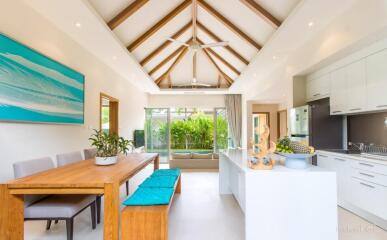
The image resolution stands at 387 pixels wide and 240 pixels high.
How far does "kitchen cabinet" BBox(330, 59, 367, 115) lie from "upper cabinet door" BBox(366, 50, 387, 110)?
0.09 m

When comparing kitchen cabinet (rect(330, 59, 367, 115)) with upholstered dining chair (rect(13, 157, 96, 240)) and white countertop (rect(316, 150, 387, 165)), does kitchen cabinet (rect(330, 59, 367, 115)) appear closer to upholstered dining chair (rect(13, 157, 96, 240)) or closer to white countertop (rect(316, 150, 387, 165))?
white countertop (rect(316, 150, 387, 165))

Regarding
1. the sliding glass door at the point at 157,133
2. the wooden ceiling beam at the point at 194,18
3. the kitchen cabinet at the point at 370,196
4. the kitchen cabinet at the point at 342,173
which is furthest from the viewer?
the sliding glass door at the point at 157,133

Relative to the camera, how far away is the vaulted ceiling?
365cm

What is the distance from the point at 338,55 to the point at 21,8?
4278 millimetres

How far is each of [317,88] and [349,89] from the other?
2.78 ft

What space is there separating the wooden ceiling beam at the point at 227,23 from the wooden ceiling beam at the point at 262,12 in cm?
84

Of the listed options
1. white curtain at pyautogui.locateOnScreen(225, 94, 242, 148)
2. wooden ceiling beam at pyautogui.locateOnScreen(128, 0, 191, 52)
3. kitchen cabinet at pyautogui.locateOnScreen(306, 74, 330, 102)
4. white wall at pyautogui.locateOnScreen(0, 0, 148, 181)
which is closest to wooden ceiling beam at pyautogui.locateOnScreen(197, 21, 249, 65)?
wooden ceiling beam at pyautogui.locateOnScreen(128, 0, 191, 52)

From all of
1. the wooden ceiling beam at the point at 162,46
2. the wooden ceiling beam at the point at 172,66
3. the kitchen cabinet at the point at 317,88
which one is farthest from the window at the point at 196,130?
the kitchen cabinet at the point at 317,88

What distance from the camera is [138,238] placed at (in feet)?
6.98

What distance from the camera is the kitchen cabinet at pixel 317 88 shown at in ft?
13.3

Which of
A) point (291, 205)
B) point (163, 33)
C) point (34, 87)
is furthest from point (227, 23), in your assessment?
point (291, 205)

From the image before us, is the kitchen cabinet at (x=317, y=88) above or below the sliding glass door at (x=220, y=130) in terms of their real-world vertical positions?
above

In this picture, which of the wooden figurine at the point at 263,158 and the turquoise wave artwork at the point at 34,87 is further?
the turquoise wave artwork at the point at 34,87

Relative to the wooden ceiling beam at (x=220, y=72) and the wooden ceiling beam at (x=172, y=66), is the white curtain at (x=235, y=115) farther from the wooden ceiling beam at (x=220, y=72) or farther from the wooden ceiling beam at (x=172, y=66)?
the wooden ceiling beam at (x=172, y=66)
